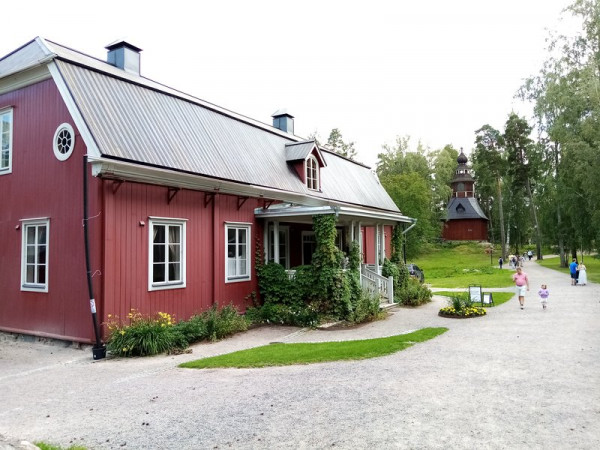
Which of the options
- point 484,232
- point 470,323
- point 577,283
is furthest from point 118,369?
point 484,232

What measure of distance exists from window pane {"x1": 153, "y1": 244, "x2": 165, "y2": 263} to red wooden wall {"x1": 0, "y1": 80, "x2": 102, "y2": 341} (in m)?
1.49

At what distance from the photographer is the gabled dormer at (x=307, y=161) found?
1756cm

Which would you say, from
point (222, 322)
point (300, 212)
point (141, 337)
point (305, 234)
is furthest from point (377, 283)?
point (141, 337)

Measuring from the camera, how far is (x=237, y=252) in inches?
545

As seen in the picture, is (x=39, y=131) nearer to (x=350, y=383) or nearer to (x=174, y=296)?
(x=174, y=296)

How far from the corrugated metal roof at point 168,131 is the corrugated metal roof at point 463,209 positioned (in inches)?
1965

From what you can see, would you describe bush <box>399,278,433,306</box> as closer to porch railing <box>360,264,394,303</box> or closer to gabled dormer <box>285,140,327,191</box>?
porch railing <box>360,264,394,303</box>

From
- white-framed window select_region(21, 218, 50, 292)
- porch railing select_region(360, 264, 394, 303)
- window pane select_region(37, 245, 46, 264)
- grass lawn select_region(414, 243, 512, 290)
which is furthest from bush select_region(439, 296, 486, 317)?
grass lawn select_region(414, 243, 512, 290)

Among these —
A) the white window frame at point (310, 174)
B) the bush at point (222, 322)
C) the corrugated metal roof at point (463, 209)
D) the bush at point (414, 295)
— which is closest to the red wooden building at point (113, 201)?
the bush at point (222, 322)

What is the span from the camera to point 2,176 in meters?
12.3

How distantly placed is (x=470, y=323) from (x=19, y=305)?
11.7m

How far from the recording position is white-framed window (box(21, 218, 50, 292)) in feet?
36.8

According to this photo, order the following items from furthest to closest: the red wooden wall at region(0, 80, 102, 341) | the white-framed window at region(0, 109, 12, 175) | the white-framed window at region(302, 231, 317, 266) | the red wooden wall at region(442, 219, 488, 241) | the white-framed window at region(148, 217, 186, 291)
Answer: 1. the red wooden wall at region(442, 219, 488, 241)
2. the white-framed window at region(302, 231, 317, 266)
3. the white-framed window at region(0, 109, 12, 175)
4. the white-framed window at region(148, 217, 186, 291)
5. the red wooden wall at region(0, 80, 102, 341)

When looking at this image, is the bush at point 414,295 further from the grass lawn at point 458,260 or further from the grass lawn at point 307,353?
the grass lawn at point 458,260
